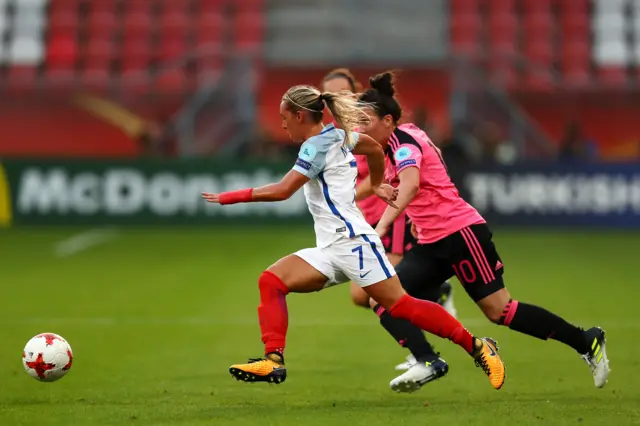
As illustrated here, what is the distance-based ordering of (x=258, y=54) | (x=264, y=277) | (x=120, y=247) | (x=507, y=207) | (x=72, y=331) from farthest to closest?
1. (x=258, y=54)
2. (x=507, y=207)
3. (x=120, y=247)
4. (x=72, y=331)
5. (x=264, y=277)

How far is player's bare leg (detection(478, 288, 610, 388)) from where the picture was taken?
772cm

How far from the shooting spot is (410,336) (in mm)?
8094

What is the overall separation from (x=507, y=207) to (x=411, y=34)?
6.17 metres

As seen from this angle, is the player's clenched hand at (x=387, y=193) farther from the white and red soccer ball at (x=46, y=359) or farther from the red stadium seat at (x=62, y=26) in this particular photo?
the red stadium seat at (x=62, y=26)

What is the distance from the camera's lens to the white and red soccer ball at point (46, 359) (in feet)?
24.9

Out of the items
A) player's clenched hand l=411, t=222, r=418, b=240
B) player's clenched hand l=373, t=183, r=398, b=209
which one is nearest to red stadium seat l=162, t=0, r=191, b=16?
player's clenched hand l=411, t=222, r=418, b=240

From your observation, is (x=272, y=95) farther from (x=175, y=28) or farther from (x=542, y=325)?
(x=542, y=325)

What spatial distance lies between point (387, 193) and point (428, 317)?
33.4 inches

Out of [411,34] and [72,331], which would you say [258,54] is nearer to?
[411,34]

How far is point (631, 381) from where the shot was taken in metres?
8.32

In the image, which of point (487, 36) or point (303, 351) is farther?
point (487, 36)

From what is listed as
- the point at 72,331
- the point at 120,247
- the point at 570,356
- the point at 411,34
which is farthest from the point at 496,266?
the point at 411,34

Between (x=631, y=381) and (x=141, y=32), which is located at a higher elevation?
(x=141, y=32)

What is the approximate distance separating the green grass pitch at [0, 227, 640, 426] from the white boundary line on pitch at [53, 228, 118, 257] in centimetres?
25
